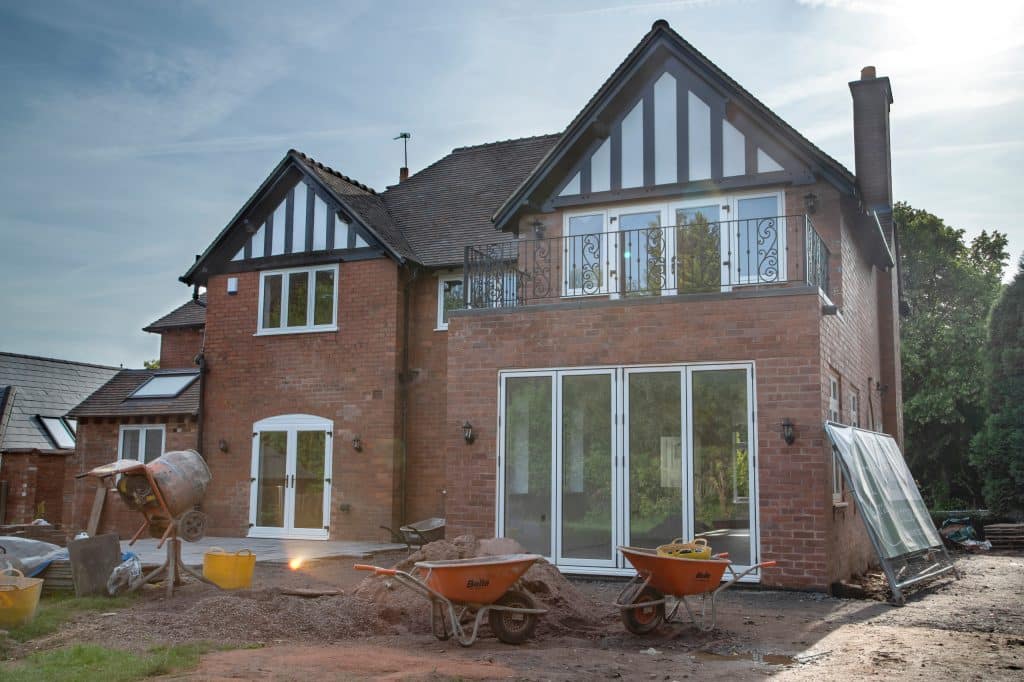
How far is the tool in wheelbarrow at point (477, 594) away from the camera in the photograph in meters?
7.90

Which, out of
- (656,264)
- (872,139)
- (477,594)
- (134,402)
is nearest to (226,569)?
(477,594)

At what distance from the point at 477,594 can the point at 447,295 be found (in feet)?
37.9

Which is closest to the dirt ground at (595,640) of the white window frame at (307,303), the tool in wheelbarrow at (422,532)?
the tool in wheelbarrow at (422,532)

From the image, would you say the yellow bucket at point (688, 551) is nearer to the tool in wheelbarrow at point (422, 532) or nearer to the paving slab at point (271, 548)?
the tool in wheelbarrow at point (422, 532)

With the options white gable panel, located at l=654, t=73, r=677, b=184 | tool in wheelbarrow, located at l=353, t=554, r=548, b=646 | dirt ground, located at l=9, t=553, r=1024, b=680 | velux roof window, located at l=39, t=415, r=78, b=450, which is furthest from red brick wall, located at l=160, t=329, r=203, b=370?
tool in wheelbarrow, located at l=353, t=554, r=548, b=646

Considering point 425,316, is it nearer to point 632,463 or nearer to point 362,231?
point 362,231

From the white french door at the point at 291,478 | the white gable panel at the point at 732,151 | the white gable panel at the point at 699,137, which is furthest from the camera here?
the white french door at the point at 291,478

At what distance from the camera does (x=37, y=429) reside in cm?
2783

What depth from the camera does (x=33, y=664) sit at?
23.5 ft

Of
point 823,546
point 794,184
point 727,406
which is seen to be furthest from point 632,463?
point 794,184

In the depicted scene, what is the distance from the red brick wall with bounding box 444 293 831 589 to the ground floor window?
194 millimetres

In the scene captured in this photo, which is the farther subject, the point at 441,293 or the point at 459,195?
the point at 459,195

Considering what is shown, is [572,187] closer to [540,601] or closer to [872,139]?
[872,139]

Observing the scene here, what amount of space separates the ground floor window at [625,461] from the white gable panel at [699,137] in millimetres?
3752
